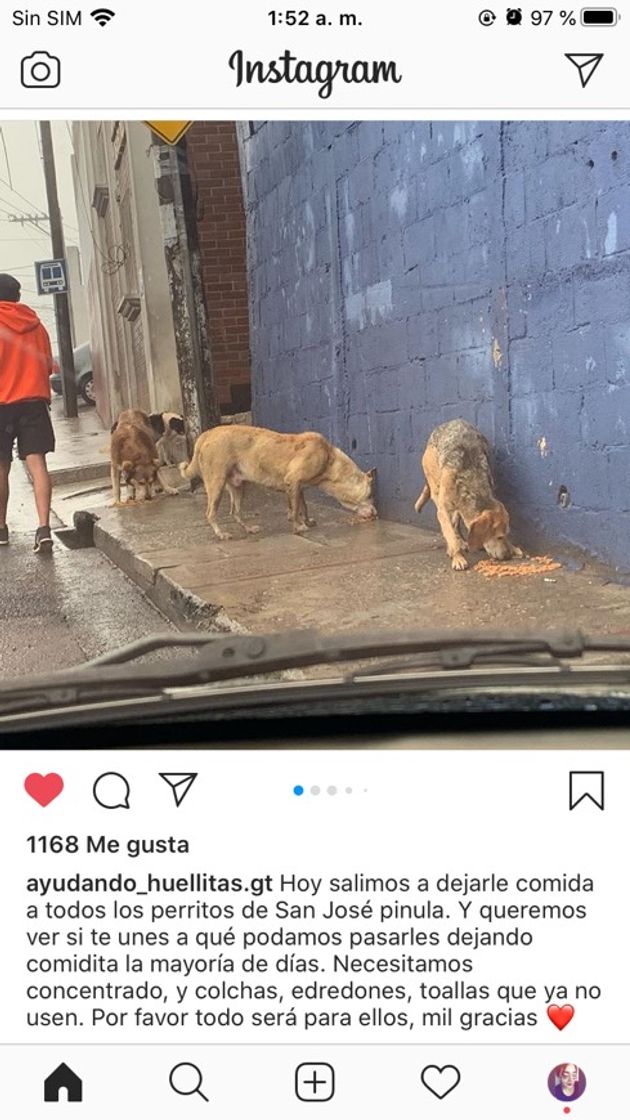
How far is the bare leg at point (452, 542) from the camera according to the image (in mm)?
1292

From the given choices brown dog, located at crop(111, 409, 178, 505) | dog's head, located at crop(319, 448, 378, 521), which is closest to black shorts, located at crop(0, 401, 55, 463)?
brown dog, located at crop(111, 409, 178, 505)

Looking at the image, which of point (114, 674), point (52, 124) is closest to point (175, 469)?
point (52, 124)

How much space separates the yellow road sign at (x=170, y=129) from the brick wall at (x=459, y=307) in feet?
0.48

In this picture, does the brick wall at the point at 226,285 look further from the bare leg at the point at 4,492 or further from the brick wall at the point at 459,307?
the bare leg at the point at 4,492

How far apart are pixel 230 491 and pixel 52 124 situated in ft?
1.60
